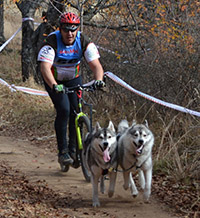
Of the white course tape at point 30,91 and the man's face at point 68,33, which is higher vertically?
the man's face at point 68,33

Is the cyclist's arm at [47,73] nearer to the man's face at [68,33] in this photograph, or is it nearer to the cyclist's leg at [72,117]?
the man's face at [68,33]

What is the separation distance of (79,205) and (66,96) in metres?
1.51

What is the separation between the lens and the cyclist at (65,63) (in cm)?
517

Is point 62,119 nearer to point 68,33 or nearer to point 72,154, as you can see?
point 72,154

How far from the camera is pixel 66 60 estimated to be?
5422 millimetres

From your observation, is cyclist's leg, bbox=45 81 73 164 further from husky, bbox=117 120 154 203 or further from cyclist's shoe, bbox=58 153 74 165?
husky, bbox=117 120 154 203

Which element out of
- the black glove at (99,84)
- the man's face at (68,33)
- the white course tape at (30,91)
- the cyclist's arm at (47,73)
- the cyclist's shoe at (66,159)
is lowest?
the white course tape at (30,91)

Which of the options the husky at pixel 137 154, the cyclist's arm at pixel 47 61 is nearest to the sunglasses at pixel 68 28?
the cyclist's arm at pixel 47 61

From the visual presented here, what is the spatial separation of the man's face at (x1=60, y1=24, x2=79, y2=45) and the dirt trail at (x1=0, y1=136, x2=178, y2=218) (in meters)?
1.95

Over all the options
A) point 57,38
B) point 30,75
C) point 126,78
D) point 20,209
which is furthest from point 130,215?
point 30,75

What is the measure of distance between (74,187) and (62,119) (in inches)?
37.1

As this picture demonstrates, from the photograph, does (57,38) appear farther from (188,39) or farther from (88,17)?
(88,17)

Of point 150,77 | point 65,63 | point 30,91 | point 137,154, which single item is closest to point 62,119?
point 65,63

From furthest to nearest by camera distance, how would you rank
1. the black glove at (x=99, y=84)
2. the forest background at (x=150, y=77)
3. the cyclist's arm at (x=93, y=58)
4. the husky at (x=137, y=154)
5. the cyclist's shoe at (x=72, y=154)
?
the forest background at (x=150, y=77) < the cyclist's shoe at (x=72, y=154) < the cyclist's arm at (x=93, y=58) < the black glove at (x=99, y=84) < the husky at (x=137, y=154)
